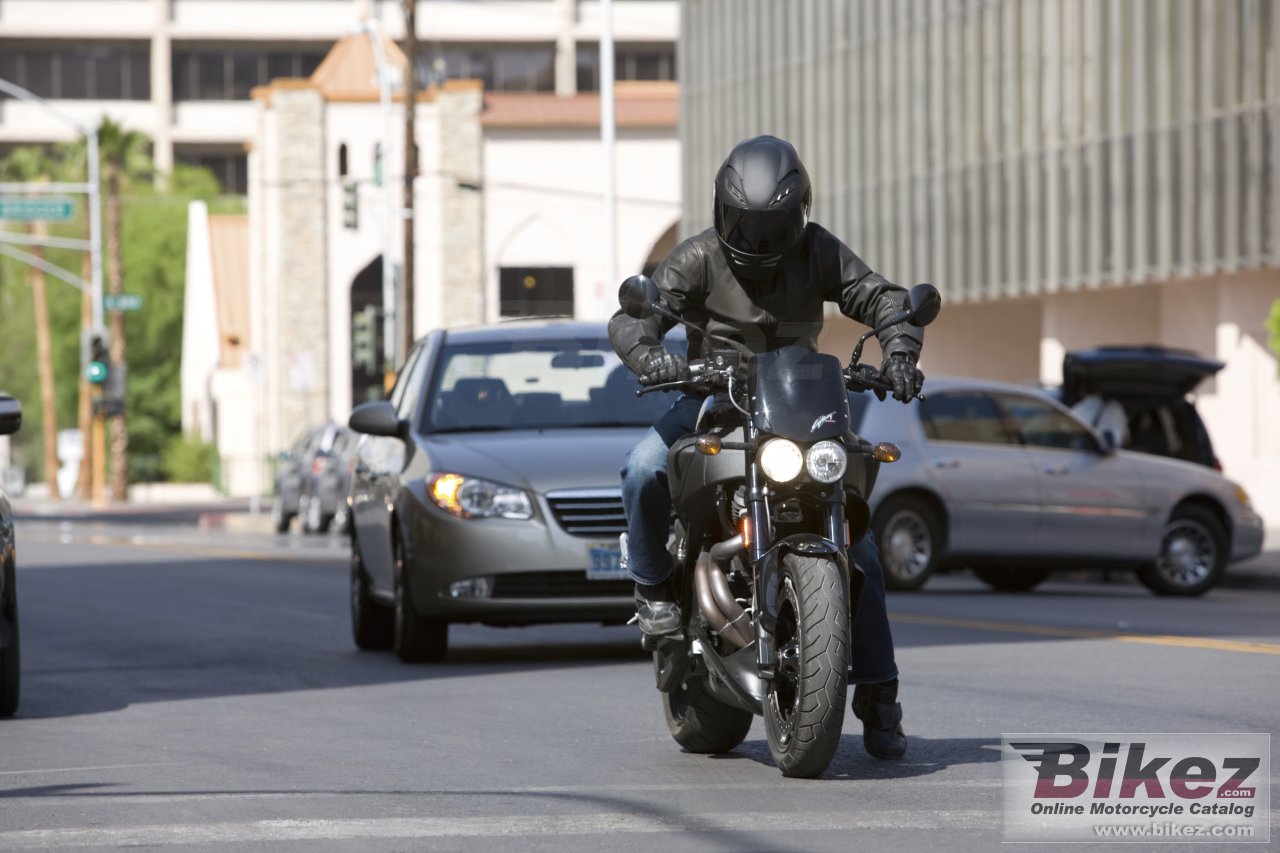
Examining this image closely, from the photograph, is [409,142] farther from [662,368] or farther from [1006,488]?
[662,368]

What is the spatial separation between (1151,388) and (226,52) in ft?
281

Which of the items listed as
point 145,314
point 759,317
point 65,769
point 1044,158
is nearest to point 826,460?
point 759,317

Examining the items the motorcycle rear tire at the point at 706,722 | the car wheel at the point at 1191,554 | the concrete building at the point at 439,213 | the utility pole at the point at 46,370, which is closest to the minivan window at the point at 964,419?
the car wheel at the point at 1191,554

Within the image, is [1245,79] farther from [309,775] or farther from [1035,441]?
[309,775]

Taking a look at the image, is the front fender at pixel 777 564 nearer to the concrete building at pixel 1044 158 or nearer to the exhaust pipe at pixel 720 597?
the exhaust pipe at pixel 720 597

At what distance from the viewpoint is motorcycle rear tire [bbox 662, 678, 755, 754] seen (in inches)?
322

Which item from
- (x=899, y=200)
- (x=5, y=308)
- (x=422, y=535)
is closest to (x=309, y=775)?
(x=422, y=535)

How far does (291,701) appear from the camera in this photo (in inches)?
→ 420

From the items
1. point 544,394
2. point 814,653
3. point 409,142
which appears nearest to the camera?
point 814,653

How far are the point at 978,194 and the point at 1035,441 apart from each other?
25.5 metres

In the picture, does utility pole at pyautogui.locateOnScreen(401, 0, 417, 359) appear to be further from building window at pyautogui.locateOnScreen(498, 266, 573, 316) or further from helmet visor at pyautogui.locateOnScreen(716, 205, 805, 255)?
helmet visor at pyautogui.locateOnScreen(716, 205, 805, 255)

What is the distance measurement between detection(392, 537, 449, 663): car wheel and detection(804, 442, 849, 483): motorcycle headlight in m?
5.41

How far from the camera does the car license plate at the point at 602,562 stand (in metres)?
12.1

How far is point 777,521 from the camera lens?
24.1 feet
